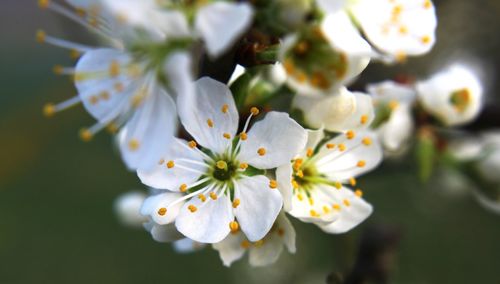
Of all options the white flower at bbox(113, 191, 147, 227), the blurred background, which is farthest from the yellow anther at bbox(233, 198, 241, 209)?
the blurred background

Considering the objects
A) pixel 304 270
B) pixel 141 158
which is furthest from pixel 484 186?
pixel 304 270

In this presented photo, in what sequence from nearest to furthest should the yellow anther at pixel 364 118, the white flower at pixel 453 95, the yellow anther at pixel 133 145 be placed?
the yellow anther at pixel 133 145 → the yellow anther at pixel 364 118 → the white flower at pixel 453 95

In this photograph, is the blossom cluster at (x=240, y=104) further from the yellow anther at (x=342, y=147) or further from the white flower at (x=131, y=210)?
the white flower at (x=131, y=210)

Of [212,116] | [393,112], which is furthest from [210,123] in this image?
[393,112]

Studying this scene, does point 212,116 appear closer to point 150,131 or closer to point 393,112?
point 150,131

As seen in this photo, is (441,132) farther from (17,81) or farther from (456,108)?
(17,81)

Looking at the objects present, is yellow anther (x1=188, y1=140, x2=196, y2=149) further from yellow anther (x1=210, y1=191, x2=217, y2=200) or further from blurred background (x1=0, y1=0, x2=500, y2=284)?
blurred background (x1=0, y1=0, x2=500, y2=284)

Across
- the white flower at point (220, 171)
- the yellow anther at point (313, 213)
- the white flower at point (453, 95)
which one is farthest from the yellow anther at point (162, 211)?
the white flower at point (453, 95)

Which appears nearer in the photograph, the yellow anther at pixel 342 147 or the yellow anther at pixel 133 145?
the yellow anther at pixel 133 145
